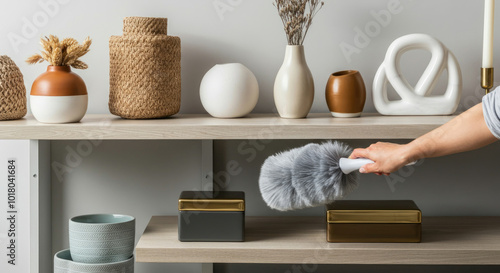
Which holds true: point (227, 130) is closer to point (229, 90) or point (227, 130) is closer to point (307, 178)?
point (229, 90)

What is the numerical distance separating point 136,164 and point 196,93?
26 centimetres

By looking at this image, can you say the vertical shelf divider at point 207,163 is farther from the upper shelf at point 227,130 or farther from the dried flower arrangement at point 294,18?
the dried flower arrangement at point 294,18

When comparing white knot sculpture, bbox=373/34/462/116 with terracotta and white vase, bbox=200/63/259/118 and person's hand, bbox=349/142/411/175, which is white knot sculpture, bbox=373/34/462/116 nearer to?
terracotta and white vase, bbox=200/63/259/118

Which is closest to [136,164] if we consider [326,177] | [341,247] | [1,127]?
[1,127]

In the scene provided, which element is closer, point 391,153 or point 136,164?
point 391,153

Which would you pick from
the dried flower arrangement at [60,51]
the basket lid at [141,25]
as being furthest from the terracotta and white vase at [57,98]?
the basket lid at [141,25]

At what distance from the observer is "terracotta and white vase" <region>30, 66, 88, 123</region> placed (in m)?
→ 1.48

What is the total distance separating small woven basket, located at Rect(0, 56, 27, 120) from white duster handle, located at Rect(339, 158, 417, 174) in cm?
83

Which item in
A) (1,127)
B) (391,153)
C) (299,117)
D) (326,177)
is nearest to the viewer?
(391,153)

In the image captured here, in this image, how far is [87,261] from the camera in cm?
151

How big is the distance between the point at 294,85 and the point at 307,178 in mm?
390

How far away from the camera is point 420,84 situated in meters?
1.61

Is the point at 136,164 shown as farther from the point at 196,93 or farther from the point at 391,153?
the point at 391,153

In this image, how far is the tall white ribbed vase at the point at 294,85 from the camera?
154cm
